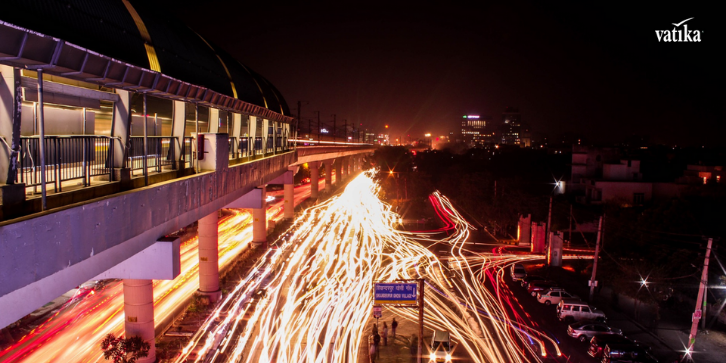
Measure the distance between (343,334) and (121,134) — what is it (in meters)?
10.1

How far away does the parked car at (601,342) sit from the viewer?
14609 mm

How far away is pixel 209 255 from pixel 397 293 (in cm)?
773

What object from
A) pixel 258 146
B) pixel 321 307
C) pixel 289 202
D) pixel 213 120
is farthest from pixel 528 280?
pixel 289 202

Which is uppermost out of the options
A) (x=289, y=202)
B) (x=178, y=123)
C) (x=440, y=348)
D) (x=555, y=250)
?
(x=178, y=123)

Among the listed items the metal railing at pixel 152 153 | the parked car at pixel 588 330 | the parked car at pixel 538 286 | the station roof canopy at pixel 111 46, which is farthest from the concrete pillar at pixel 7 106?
the parked car at pixel 538 286

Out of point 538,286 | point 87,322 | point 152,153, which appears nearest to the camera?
point 152,153

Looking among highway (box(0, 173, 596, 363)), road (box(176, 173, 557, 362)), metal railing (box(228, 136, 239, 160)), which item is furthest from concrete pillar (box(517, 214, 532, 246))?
metal railing (box(228, 136, 239, 160))

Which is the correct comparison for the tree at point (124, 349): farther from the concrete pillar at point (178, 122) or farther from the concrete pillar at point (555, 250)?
the concrete pillar at point (555, 250)

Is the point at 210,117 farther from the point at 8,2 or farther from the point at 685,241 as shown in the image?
the point at 685,241

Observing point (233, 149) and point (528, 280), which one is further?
point (528, 280)

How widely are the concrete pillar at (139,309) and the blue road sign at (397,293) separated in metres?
6.63

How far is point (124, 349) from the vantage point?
11.1 m

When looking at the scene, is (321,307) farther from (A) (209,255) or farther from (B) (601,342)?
(B) (601,342)

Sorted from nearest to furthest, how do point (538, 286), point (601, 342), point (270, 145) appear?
point (601, 342), point (538, 286), point (270, 145)
